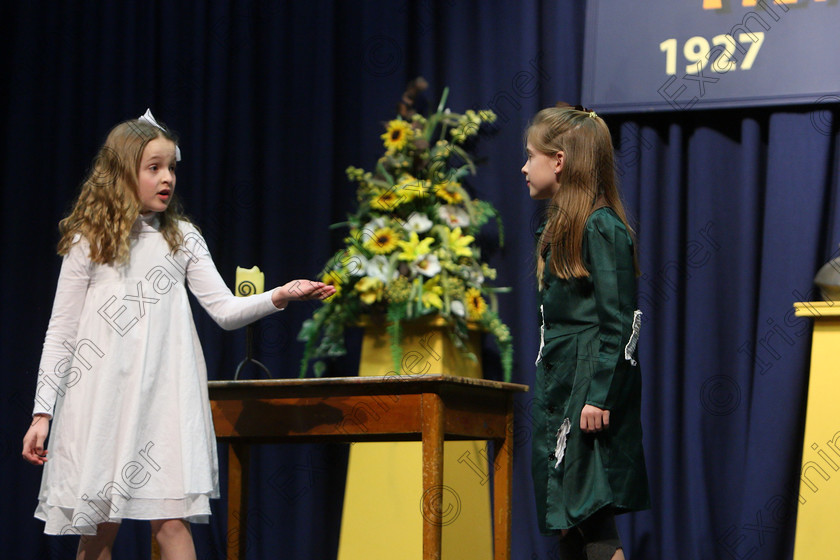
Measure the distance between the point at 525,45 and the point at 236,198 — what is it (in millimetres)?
1269

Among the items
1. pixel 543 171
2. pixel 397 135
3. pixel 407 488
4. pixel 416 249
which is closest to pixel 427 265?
pixel 416 249

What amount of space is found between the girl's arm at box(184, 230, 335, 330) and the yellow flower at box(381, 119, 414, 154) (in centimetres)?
117

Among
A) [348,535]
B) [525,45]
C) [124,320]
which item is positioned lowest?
[348,535]

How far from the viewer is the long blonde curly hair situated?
218 centimetres

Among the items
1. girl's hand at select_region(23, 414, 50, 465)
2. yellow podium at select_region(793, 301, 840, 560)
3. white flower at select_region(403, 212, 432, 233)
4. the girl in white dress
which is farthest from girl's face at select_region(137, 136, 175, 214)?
yellow podium at select_region(793, 301, 840, 560)

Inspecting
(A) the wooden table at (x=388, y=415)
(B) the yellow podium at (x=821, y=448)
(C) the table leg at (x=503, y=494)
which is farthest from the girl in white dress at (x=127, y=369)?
(B) the yellow podium at (x=821, y=448)

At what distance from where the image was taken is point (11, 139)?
4137mm

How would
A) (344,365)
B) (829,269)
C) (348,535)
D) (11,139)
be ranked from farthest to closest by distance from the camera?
(11,139), (344,365), (348,535), (829,269)

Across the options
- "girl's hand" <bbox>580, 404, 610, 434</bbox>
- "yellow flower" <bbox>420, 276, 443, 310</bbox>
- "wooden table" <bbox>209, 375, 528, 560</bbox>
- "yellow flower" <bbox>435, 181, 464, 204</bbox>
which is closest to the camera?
"girl's hand" <bbox>580, 404, 610, 434</bbox>

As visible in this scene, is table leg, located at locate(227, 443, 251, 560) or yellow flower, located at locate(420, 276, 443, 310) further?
yellow flower, located at locate(420, 276, 443, 310)

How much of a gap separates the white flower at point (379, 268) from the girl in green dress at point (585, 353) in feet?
3.01

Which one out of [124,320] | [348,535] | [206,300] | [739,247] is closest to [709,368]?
[739,247]

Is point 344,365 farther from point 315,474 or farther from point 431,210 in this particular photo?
point 431,210

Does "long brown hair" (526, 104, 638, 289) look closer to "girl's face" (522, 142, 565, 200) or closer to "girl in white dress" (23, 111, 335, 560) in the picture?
"girl's face" (522, 142, 565, 200)
